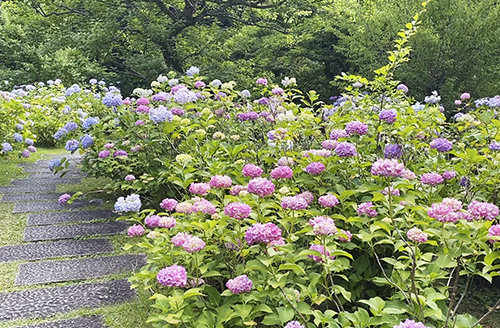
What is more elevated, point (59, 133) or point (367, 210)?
point (367, 210)

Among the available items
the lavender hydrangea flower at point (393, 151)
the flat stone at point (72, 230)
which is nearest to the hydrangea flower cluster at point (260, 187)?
the lavender hydrangea flower at point (393, 151)

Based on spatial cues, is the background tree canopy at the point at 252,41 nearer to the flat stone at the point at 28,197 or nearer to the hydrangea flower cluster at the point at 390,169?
the flat stone at the point at 28,197

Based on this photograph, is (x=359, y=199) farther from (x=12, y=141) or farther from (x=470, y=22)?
(x=470, y=22)

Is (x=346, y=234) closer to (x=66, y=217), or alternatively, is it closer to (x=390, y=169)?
(x=390, y=169)

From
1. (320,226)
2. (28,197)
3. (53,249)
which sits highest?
(320,226)

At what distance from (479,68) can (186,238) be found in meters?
7.09

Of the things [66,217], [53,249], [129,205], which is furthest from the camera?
[66,217]

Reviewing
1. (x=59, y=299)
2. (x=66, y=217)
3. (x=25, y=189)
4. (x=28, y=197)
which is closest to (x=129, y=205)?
(x=59, y=299)

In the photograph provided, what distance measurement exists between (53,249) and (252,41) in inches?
333

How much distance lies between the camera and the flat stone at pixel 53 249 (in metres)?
2.30

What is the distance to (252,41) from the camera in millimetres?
9992

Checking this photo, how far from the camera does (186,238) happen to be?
136 centimetres

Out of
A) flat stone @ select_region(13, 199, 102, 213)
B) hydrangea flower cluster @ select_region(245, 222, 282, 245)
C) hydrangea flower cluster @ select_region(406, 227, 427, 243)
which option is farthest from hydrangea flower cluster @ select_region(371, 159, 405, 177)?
flat stone @ select_region(13, 199, 102, 213)

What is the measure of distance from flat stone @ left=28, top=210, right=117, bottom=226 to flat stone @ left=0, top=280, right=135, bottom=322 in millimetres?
973
